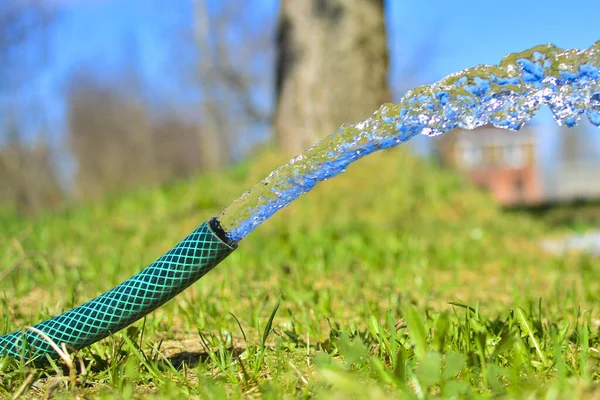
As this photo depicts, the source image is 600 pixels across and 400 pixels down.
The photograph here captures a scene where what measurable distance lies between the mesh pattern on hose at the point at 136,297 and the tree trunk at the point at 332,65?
4400 mm

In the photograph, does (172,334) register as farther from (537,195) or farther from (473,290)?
(537,195)

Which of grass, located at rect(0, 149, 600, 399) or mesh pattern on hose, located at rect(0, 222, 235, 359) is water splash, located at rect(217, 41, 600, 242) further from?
grass, located at rect(0, 149, 600, 399)

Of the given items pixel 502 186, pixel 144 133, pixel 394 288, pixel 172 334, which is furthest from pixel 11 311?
pixel 502 186

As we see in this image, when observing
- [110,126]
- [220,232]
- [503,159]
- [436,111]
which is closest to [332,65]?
[436,111]

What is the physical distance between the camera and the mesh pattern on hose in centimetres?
160

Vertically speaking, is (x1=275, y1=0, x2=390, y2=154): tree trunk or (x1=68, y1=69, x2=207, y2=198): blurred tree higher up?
(x1=68, y1=69, x2=207, y2=198): blurred tree

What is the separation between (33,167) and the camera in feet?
41.3

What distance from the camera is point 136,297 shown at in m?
1.62

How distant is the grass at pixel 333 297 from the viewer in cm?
149

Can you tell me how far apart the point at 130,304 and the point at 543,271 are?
2801 mm

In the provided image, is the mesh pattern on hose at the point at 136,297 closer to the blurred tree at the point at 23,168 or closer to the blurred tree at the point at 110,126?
the blurred tree at the point at 23,168

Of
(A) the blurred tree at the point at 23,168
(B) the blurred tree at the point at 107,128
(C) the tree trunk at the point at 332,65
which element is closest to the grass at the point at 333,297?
(C) the tree trunk at the point at 332,65

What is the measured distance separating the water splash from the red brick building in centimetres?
3668

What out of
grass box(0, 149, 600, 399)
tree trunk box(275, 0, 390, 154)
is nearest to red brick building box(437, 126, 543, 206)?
tree trunk box(275, 0, 390, 154)
